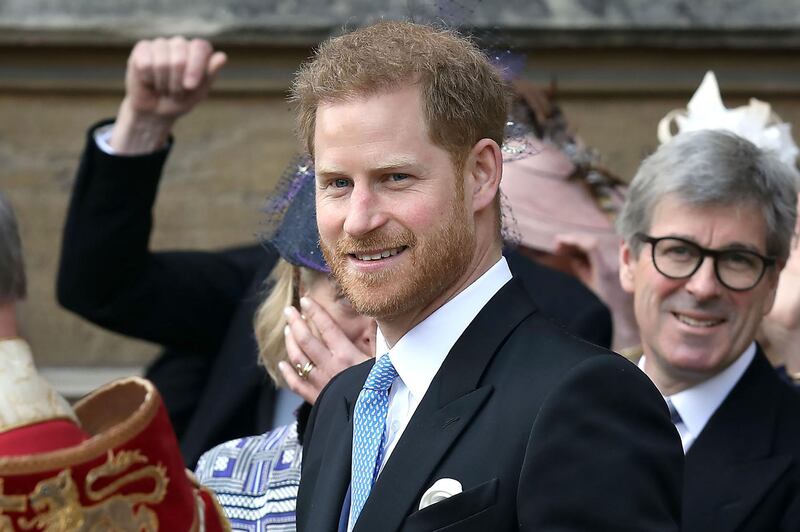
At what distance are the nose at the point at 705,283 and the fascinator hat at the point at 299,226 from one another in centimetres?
81

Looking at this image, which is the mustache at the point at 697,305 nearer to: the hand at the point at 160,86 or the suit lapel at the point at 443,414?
the suit lapel at the point at 443,414

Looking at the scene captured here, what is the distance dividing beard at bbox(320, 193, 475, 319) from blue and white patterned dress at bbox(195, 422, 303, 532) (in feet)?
2.67

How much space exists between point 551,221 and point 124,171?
1284mm

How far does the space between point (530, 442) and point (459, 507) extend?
0.48ft

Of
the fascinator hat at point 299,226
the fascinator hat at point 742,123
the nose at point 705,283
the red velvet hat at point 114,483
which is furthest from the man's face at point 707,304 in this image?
the red velvet hat at point 114,483

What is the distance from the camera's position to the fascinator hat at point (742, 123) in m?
3.95

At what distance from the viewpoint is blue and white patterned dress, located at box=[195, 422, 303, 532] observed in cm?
323

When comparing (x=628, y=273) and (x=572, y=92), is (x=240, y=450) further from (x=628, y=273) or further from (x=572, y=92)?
(x=572, y=92)

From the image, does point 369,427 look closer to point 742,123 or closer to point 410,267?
point 410,267

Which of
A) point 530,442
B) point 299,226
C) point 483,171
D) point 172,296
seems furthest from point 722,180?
point 172,296

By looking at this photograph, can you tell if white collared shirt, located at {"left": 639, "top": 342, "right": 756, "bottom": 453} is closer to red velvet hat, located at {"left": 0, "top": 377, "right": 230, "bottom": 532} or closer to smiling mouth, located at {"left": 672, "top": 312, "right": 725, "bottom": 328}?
smiling mouth, located at {"left": 672, "top": 312, "right": 725, "bottom": 328}

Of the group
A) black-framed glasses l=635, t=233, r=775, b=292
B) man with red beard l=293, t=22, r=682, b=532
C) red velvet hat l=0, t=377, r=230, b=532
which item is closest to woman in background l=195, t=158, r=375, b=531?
man with red beard l=293, t=22, r=682, b=532

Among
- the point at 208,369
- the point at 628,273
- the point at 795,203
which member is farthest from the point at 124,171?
the point at 795,203

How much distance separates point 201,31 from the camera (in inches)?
226
